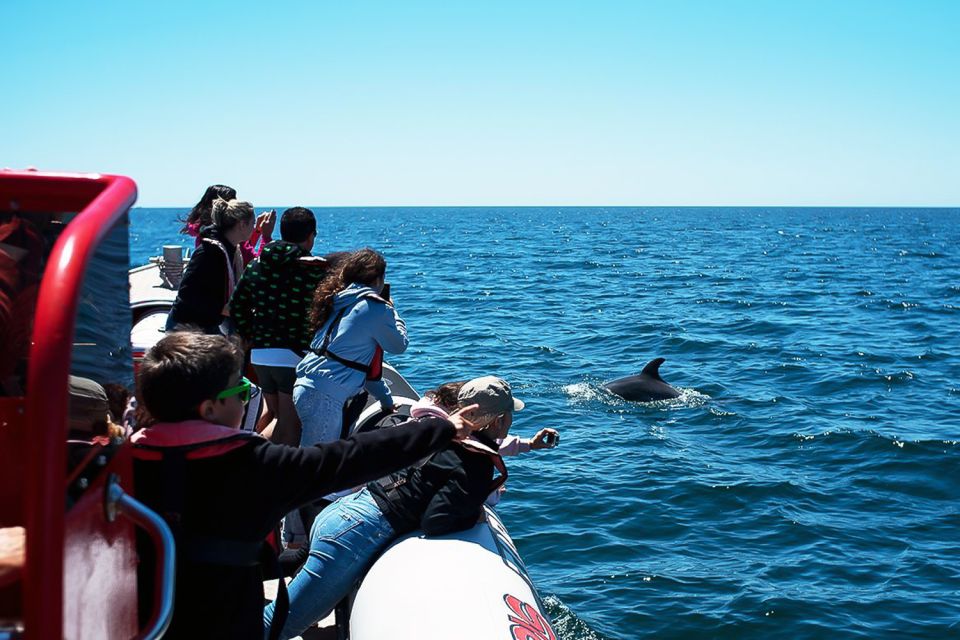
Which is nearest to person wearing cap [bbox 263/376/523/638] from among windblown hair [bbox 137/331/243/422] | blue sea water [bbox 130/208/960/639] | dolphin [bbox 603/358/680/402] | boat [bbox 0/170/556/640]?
windblown hair [bbox 137/331/243/422]

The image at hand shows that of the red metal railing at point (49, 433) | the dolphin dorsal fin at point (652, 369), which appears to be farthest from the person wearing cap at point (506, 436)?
the dolphin dorsal fin at point (652, 369)

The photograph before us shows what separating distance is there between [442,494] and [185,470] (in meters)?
1.86

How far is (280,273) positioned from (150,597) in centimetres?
325

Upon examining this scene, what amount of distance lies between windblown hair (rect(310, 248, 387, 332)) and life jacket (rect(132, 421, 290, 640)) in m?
2.56

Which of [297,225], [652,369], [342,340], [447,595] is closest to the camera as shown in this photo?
[447,595]

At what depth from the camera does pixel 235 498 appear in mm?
2748

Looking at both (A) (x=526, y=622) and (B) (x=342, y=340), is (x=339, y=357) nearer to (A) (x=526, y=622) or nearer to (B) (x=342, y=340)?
(B) (x=342, y=340)

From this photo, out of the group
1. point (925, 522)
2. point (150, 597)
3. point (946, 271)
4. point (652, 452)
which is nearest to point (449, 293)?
point (652, 452)

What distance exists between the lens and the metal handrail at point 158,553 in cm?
223

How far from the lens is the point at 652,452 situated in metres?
12.5

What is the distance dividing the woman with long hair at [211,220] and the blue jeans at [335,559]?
2.42 m

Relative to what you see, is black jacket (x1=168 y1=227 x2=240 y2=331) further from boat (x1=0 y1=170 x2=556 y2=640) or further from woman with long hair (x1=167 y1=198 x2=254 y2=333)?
boat (x1=0 y1=170 x2=556 y2=640)

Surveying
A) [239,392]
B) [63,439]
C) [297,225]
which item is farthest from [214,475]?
[297,225]

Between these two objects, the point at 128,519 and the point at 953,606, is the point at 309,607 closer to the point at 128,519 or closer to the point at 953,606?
the point at 128,519
